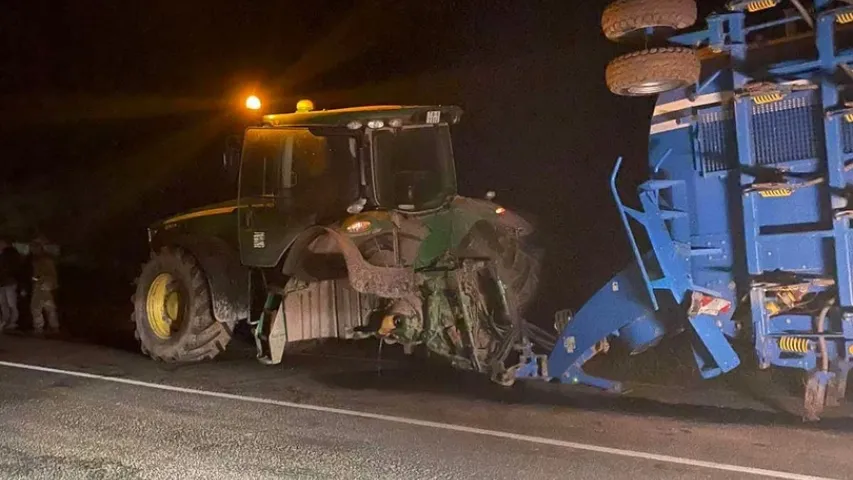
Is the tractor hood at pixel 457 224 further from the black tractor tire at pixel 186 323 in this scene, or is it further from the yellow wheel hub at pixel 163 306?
the yellow wheel hub at pixel 163 306

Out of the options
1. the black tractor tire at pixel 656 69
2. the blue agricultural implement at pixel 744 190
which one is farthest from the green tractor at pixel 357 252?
the black tractor tire at pixel 656 69

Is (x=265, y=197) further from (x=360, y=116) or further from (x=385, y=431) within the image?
(x=385, y=431)

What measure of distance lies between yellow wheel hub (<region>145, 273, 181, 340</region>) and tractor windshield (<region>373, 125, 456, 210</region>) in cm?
304

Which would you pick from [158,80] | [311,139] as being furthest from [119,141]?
[311,139]

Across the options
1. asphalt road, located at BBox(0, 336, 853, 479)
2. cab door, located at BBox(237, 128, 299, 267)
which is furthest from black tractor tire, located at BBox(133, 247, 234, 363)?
cab door, located at BBox(237, 128, 299, 267)

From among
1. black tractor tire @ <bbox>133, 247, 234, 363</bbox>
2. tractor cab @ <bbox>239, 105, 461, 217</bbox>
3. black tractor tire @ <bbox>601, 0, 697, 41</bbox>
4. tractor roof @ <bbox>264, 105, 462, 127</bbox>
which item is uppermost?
black tractor tire @ <bbox>601, 0, 697, 41</bbox>

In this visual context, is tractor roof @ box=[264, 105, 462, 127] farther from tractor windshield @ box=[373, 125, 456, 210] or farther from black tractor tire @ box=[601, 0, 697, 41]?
black tractor tire @ box=[601, 0, 697, 41]

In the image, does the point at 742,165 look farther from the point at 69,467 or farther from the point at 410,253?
the point at 69,467

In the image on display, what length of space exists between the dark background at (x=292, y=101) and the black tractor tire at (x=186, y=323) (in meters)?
1.90

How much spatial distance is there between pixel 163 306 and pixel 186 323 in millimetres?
829

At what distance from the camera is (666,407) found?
7230 millimetres

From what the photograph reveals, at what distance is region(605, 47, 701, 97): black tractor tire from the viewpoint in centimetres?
664

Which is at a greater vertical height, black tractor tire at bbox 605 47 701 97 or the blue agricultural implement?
black tractor tire at bbox 605 47 701 97

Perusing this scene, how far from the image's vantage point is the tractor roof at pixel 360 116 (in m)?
8.46
